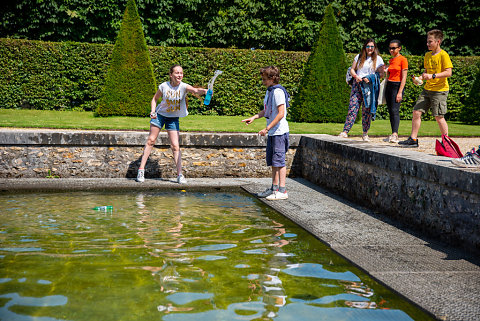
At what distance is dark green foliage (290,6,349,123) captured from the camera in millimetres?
14773

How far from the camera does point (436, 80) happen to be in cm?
759

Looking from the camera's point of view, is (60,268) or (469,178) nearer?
(60,268)

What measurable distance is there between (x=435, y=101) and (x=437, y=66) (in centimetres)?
52

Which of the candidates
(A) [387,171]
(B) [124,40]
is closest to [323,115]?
(B) [124,40]

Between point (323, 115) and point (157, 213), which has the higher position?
point (323, 115)

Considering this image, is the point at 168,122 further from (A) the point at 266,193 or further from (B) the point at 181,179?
(A) the point at 266,193

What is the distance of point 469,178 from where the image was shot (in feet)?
14.9

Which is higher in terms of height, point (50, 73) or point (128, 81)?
point (50, 73)

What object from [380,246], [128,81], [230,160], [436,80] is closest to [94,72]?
[128,81]

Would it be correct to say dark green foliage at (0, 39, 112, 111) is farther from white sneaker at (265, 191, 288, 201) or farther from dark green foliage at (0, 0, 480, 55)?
white sneaker at (265, 191, 288, 201)

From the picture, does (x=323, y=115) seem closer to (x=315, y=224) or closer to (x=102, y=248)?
(x=315, y=224)

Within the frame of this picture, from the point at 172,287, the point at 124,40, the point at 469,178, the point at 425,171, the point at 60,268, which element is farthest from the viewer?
the point at 124,40

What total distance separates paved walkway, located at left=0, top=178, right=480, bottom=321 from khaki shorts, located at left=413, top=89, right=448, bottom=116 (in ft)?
6.34

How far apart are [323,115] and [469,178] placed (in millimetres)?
10398
